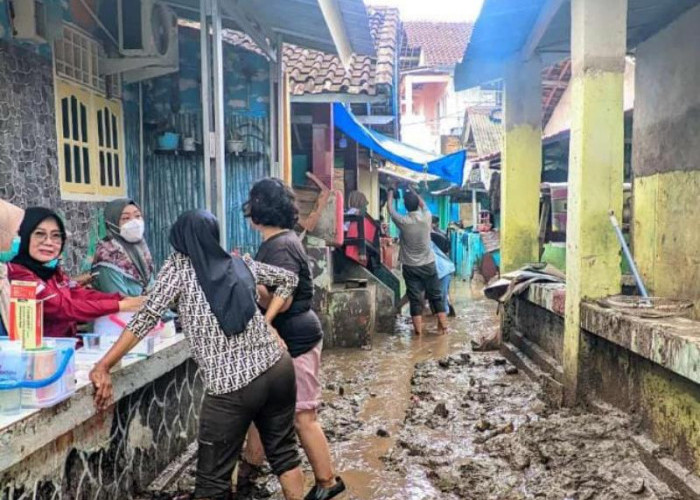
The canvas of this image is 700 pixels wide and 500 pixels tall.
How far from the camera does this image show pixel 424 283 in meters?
9.55

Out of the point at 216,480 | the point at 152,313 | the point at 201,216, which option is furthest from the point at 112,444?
the point at 201,216

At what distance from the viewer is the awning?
1016 cm

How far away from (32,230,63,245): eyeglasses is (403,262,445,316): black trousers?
6.66 m

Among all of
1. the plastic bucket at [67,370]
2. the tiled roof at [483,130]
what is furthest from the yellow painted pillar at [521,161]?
the tiled roof at [483,130]

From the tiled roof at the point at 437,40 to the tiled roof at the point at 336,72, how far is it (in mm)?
20855

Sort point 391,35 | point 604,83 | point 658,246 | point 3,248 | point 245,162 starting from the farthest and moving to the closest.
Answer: point 391,35
point 245,162
point 658,246
point 604,83
point 3,248

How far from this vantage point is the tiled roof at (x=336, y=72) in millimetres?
8461

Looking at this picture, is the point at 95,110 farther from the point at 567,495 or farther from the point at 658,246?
the point at 658,246

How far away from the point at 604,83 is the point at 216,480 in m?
3.84

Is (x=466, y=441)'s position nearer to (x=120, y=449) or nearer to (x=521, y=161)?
(x=120, y=449)

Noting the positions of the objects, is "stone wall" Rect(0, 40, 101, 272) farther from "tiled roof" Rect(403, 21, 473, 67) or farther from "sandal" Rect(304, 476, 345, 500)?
"tiled roof" Rect(403, 21, 473, 67)

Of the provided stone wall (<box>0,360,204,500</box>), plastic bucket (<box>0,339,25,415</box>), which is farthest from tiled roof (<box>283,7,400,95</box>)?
plastic bucket (<box>0,339,25,415</box>)

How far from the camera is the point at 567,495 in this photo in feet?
11.9

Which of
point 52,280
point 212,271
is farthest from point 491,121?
point 212,271
